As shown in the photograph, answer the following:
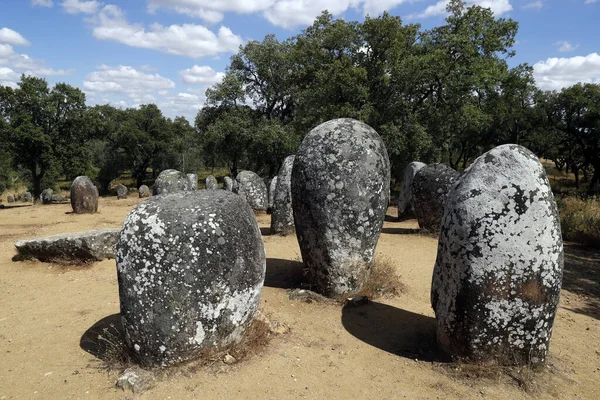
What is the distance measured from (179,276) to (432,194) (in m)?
9.25

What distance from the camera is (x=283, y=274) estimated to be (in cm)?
782

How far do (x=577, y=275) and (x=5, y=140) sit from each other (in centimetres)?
2806

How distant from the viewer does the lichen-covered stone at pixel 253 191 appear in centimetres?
1617

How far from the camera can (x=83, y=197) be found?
16.7 metres

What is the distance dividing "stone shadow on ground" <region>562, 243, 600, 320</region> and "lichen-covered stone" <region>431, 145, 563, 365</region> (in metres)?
3.12

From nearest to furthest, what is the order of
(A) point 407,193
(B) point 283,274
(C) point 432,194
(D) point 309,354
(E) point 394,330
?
(D) point 309,354 → (E) point 394,330 → (B) point 283,274 → (C) point 432,194 → (A) point 407,193

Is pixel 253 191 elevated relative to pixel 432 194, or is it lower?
lower

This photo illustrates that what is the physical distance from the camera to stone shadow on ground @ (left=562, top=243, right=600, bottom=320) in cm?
656

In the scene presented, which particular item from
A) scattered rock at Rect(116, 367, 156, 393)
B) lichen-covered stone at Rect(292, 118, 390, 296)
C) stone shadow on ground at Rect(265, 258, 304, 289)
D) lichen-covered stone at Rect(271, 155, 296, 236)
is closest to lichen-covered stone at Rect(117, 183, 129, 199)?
lichen-covered stone at Rect(271, 155, 296, 236)

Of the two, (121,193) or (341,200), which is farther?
(121,193)

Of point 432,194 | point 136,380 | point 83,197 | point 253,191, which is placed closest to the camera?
point 136,380

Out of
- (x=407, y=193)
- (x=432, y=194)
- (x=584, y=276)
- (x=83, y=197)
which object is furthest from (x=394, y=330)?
(x=83, y=197)

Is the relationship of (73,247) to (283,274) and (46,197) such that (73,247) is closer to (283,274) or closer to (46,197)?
(283,274)

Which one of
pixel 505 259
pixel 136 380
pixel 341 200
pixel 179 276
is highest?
pixel 341 200
